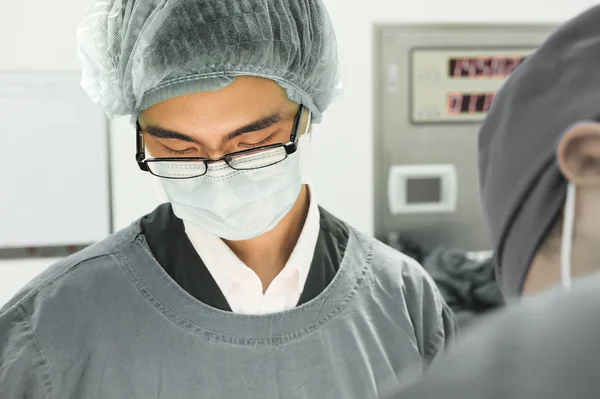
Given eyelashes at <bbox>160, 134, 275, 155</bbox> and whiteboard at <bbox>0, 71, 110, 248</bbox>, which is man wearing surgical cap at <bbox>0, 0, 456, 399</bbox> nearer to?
eyelashes at <bbox>160, 134, 275, 155</bbox>

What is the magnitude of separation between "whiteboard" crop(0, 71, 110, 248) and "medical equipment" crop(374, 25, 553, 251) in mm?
1141

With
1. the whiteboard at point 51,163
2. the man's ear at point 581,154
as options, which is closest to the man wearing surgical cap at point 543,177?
the man's ear at point 581,154

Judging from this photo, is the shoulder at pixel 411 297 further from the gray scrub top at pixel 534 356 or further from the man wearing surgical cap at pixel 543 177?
the gray scrub top at pixel 534 356

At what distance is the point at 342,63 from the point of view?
2.40 meters

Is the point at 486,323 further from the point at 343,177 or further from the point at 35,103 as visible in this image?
the point at 35,103

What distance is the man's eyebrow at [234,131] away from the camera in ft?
3.38

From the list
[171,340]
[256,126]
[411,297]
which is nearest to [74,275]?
[171,340]

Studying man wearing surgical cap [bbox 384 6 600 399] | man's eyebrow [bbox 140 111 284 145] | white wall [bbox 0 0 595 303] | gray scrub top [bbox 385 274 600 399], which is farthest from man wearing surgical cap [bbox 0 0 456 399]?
white wall [bbox 0 0 595 303]

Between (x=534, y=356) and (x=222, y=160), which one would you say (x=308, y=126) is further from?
(x=534, y=356)

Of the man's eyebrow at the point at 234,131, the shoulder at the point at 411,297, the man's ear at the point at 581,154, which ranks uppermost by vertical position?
the man's eyebrow at the point at 234,131

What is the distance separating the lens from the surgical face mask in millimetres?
1076

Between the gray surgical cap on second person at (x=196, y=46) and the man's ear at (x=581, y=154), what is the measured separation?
0.65 m

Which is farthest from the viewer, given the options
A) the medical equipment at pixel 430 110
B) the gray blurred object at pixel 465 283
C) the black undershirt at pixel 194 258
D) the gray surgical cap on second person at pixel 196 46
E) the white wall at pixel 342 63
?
the medical equipment at pixel 430 110

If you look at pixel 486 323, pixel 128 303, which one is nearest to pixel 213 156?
pixel 128 303
